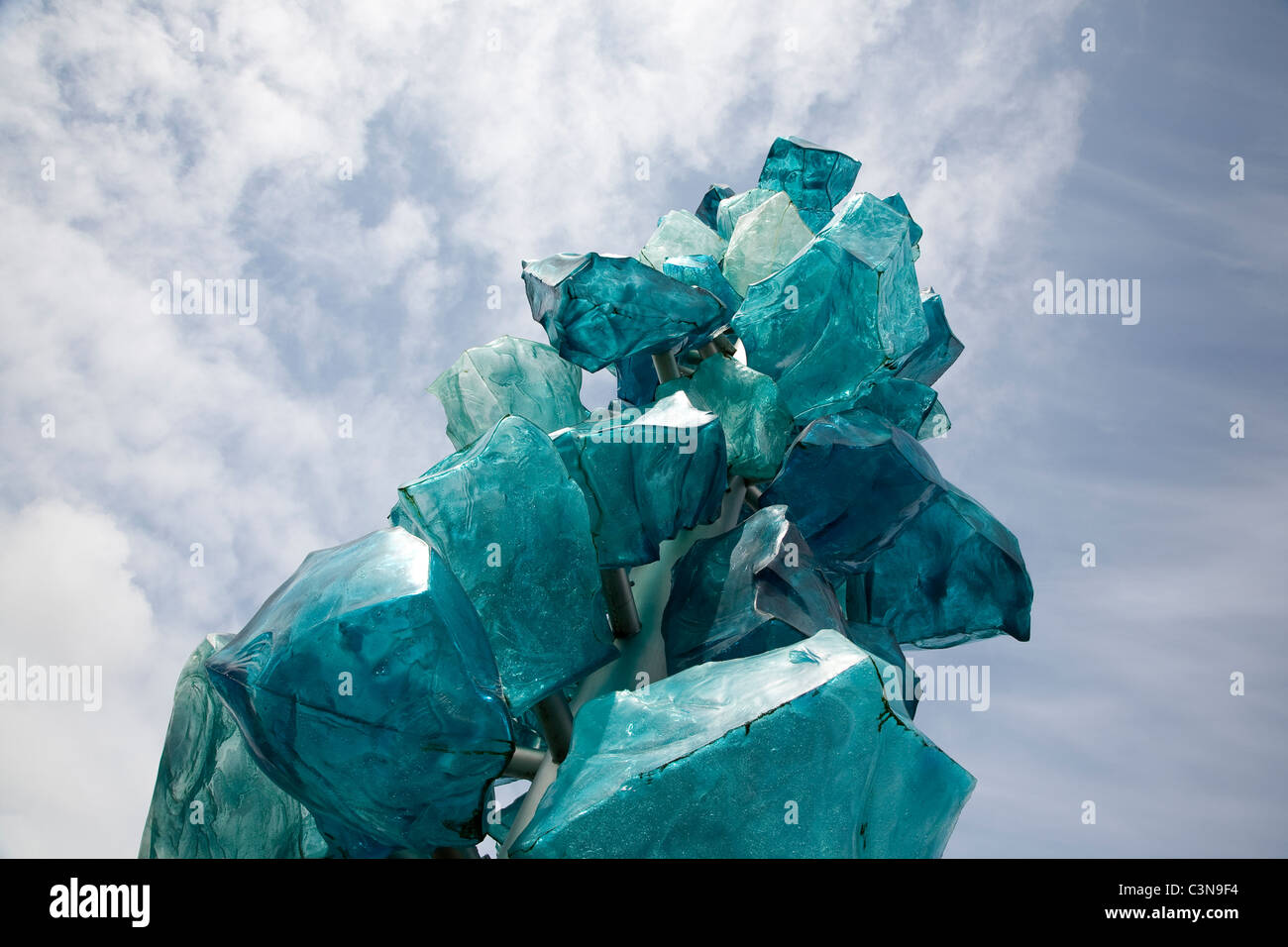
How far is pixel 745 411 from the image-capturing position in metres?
1.25

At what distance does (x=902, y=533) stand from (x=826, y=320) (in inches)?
12.7

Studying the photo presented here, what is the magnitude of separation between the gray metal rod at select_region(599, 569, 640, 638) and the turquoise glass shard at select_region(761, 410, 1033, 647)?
23 centimetres

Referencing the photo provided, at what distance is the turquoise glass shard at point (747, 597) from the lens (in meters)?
0.91

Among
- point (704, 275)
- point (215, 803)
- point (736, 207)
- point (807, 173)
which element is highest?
point (807, 173)

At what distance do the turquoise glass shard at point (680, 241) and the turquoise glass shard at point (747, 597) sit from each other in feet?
2.59

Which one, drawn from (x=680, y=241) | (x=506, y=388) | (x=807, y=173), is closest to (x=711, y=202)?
(x=807, y=173)

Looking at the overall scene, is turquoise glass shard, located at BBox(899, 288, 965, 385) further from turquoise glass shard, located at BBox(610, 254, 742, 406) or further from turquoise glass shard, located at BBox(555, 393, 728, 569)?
turquoise glass shard, located at BBox(555, 393, 728, 569)

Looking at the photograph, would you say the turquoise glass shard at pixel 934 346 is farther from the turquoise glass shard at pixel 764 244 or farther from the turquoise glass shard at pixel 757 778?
the turquoise glass shard at pixel 757 778

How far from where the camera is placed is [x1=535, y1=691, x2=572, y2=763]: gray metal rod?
3.05 ft

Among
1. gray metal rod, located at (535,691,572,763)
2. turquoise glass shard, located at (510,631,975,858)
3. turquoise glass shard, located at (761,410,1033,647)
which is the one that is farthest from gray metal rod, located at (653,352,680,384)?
turquoise glass shard, located at (510,631,975,858)

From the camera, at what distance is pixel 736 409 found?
126 cm

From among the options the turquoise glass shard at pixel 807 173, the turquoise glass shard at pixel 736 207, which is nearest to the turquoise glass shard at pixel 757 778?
the turquoise glass shard at pixel 736 207

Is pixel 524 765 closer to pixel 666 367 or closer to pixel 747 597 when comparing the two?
pixel 747 597
